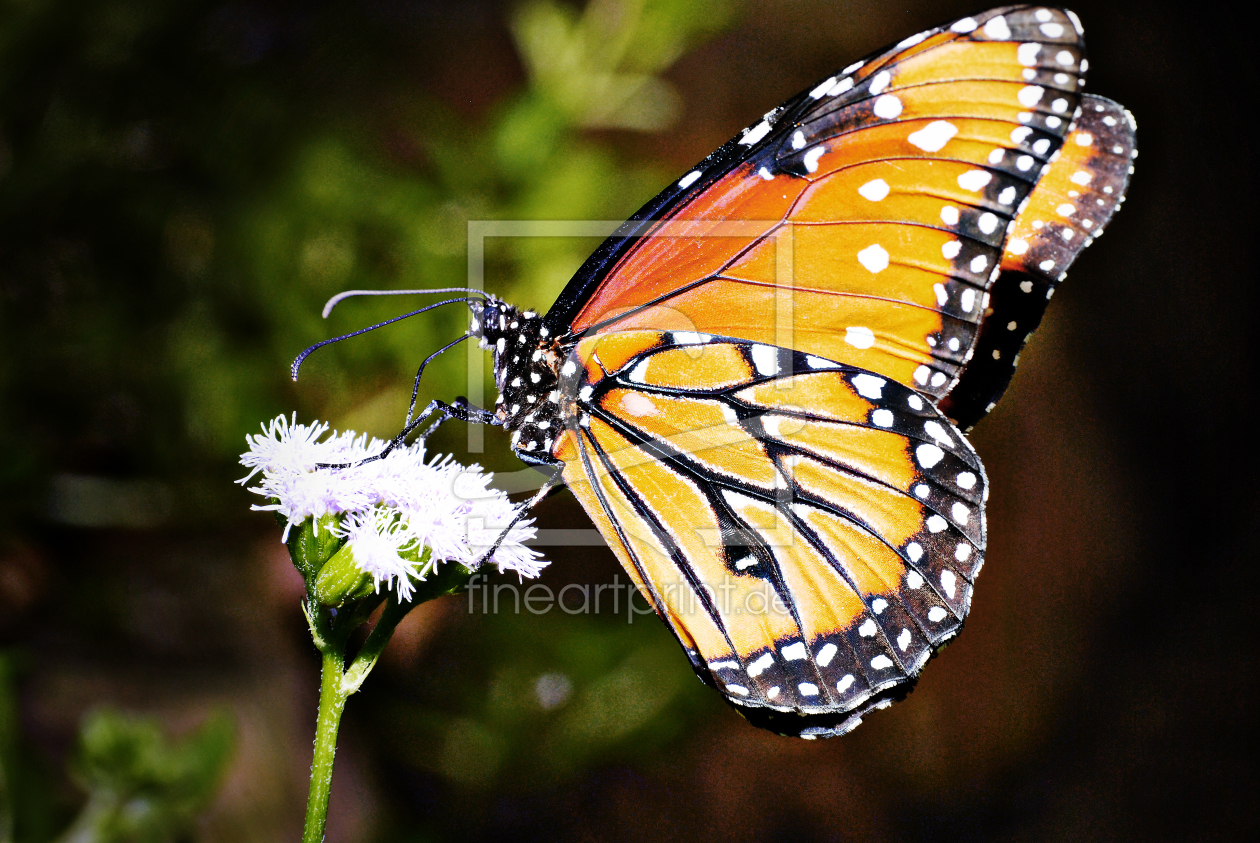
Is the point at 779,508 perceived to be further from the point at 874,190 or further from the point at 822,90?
the point at 822,90

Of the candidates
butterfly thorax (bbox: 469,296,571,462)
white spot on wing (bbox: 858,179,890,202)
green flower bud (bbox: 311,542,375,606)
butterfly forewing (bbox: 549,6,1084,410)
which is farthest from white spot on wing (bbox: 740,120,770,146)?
green flower bud (bbox: 311,542,375,606)

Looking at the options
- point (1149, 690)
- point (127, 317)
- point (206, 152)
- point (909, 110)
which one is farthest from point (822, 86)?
point (1149, 690)

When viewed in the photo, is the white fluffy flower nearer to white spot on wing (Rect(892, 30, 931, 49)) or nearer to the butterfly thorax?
the butterfly thorax

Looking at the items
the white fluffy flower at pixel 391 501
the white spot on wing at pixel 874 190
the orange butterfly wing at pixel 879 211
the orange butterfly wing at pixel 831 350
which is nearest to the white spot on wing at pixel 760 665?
the orange butterfly wing at pixel 831 350

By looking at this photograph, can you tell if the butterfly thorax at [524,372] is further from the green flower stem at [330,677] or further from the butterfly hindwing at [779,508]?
the green flower stem at [330,677]

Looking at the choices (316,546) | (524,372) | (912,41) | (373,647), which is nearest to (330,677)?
(373,647)

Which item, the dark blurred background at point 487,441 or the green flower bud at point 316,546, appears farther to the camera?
the dark blurred background at point 487,441

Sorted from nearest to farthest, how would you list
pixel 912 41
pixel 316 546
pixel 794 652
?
pixel 316 546 → pixel 912 41 → pixel 794 652
